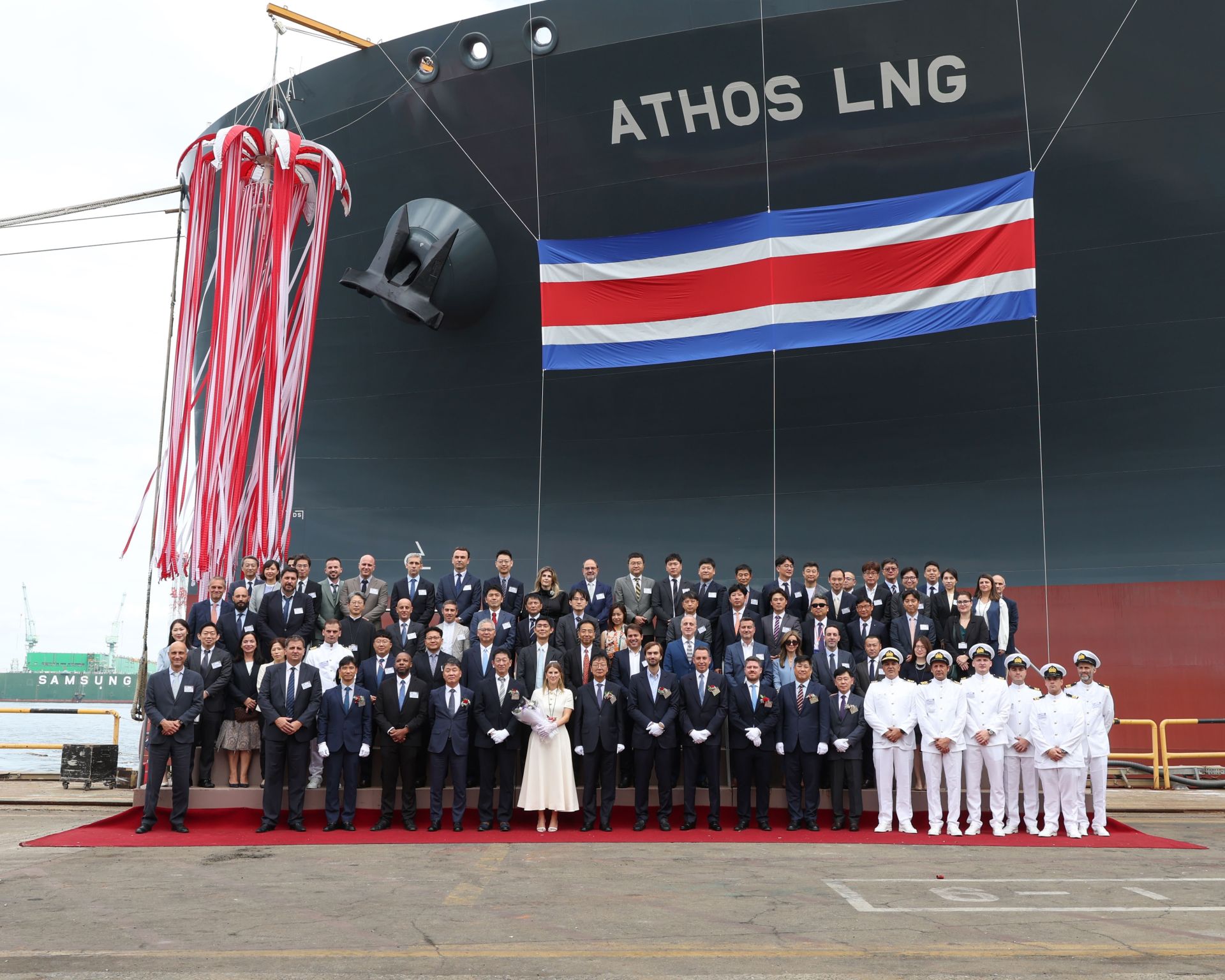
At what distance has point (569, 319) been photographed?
11.7 meters

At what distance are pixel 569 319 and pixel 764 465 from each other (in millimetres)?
2673

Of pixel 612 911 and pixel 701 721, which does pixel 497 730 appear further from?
pixel 612 911

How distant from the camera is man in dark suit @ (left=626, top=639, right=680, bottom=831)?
7.89 meters

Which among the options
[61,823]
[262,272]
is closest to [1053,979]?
[61,823]

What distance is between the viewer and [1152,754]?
9.90m

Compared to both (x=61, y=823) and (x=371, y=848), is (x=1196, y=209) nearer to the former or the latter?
(x=371, y=848)

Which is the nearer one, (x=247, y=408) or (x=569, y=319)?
(x=247, y=408)

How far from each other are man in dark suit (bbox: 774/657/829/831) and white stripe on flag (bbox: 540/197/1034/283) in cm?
498

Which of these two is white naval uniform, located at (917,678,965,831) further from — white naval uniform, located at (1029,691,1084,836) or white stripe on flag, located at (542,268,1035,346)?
white stripe on flag, located at (542,268,1035,346)

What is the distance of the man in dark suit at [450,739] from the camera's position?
7773 millimetres

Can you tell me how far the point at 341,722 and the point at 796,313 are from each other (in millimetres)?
6221

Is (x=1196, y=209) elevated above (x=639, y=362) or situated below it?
above

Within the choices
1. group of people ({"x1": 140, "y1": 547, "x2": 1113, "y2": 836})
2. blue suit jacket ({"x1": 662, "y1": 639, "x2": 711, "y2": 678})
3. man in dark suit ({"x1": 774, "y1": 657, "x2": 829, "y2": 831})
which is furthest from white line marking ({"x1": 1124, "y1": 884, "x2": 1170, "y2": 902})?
blue suit jacket ({"x1": 662, "y1": 639, "x2": 711, "y2": 678})

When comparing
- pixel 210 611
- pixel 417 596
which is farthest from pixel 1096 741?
pixel 210 611
